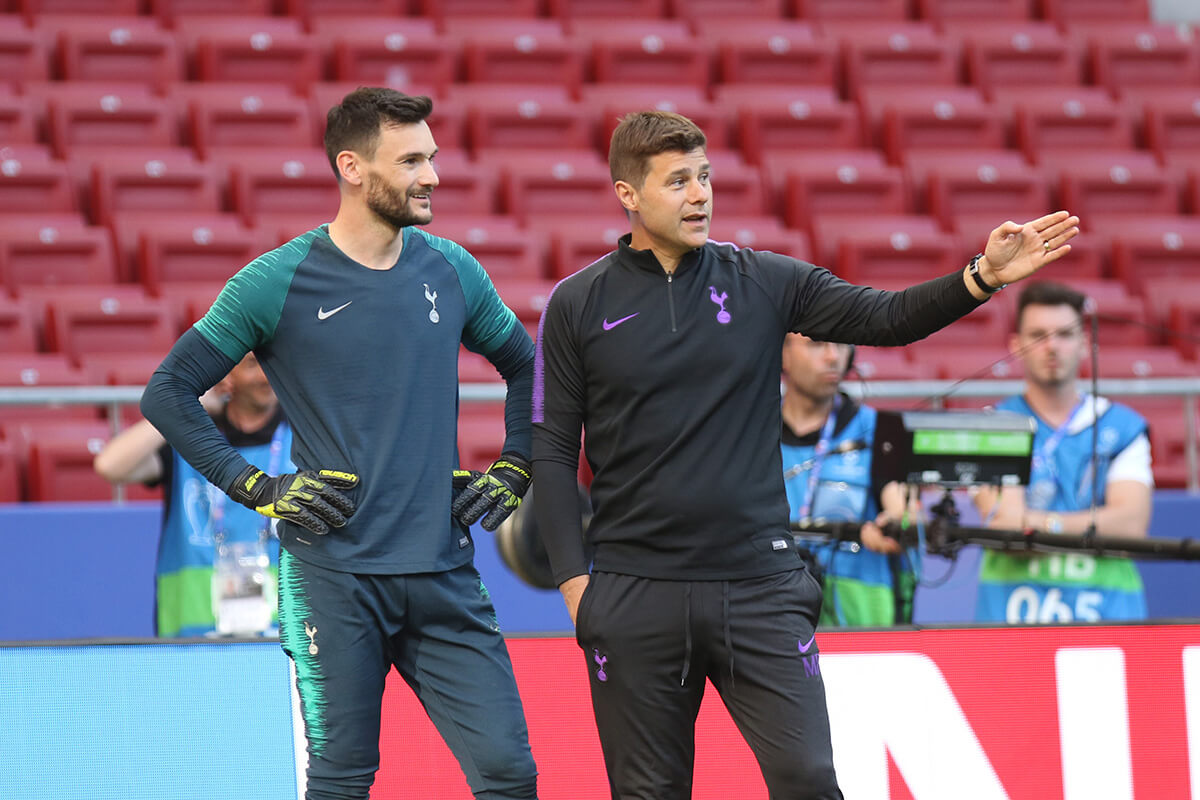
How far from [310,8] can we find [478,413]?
4.17 meters

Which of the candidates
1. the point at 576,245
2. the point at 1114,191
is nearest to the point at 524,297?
the point at 576,245

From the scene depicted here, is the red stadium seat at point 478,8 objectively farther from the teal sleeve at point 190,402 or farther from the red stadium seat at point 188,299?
the teal sleeve at point 190,402

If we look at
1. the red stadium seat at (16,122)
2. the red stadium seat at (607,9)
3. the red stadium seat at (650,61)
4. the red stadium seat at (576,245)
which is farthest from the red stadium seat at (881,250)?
the red stadium seat at (16,122)

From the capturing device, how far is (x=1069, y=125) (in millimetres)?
9633

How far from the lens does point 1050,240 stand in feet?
9.43

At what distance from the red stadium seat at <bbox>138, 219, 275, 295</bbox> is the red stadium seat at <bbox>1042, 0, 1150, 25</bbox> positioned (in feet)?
20.3

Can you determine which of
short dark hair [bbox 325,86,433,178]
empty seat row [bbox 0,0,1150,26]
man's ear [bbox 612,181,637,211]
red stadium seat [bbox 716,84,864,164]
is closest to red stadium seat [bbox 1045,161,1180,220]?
red stadium seat [bbox 716,84,864,164]

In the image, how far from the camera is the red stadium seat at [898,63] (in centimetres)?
988

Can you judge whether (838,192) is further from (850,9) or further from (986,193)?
(850,9)

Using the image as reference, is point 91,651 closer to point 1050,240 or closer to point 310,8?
point 1050,240

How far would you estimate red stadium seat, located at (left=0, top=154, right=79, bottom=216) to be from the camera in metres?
8.00

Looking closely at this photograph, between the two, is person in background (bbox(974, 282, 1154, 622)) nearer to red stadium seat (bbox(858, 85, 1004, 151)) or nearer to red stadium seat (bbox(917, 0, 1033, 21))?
red stadium seat (bbox(858, 85, 1004, 151))

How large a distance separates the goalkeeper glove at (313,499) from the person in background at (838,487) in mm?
1965

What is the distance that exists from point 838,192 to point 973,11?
2672mm
